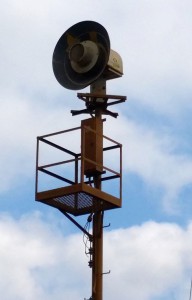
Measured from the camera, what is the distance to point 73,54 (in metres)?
47.2

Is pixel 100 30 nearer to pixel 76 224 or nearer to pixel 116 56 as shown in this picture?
pixel 116 56

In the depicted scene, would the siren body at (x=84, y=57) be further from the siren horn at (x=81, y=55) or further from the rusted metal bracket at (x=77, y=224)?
the rusted metal bracket at (x=77, y=224)

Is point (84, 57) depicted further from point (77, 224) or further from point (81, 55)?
point (77, 224)

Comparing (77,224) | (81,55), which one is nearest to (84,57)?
(81,55)

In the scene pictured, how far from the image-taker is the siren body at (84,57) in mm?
46812

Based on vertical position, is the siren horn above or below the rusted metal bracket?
above

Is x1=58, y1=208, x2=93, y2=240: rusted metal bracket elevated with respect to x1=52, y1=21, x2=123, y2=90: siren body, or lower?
lower

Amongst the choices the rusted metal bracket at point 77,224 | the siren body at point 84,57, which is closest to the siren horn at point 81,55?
the siren body at point 84,57

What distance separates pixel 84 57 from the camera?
154ft

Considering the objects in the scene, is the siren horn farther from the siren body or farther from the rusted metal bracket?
the rusted metal bracket

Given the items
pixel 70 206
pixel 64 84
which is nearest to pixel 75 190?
pixel 70 206

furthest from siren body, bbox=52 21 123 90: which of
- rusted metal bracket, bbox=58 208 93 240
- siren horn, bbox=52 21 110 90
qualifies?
rusted metal bracket, bbox=58 208 93 240

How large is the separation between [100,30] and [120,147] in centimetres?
371

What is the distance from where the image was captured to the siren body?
4681 cm
